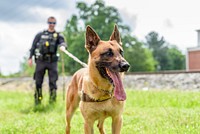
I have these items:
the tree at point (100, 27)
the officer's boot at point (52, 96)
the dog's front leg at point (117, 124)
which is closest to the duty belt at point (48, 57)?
the officer's boot at point (52, 96)

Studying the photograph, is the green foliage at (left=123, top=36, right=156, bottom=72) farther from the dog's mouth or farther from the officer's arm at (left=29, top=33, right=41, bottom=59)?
the dog's mouth

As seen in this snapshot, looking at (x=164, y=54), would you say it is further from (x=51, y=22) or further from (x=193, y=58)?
(x=51, y=22)

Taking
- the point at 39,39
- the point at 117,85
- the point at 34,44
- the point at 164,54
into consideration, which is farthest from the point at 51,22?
the point at 164,54

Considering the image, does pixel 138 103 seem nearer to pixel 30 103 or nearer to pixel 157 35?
pixel 30 103

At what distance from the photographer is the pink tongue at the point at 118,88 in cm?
447

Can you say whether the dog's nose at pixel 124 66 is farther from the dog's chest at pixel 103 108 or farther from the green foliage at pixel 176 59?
the green foliage at pixel 176 59

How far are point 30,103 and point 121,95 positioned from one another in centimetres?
704

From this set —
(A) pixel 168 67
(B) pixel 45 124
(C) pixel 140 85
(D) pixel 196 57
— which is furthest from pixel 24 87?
(A) pixel 168 67

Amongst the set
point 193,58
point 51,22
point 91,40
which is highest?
point 51,22

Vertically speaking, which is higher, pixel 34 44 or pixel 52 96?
pixel 34 44

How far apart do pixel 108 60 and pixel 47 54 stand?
5961 mm

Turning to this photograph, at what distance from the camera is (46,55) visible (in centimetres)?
1027

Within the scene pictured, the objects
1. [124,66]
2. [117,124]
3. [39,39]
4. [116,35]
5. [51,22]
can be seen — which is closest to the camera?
[124,66]

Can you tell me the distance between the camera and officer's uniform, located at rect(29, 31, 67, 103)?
10141mm
